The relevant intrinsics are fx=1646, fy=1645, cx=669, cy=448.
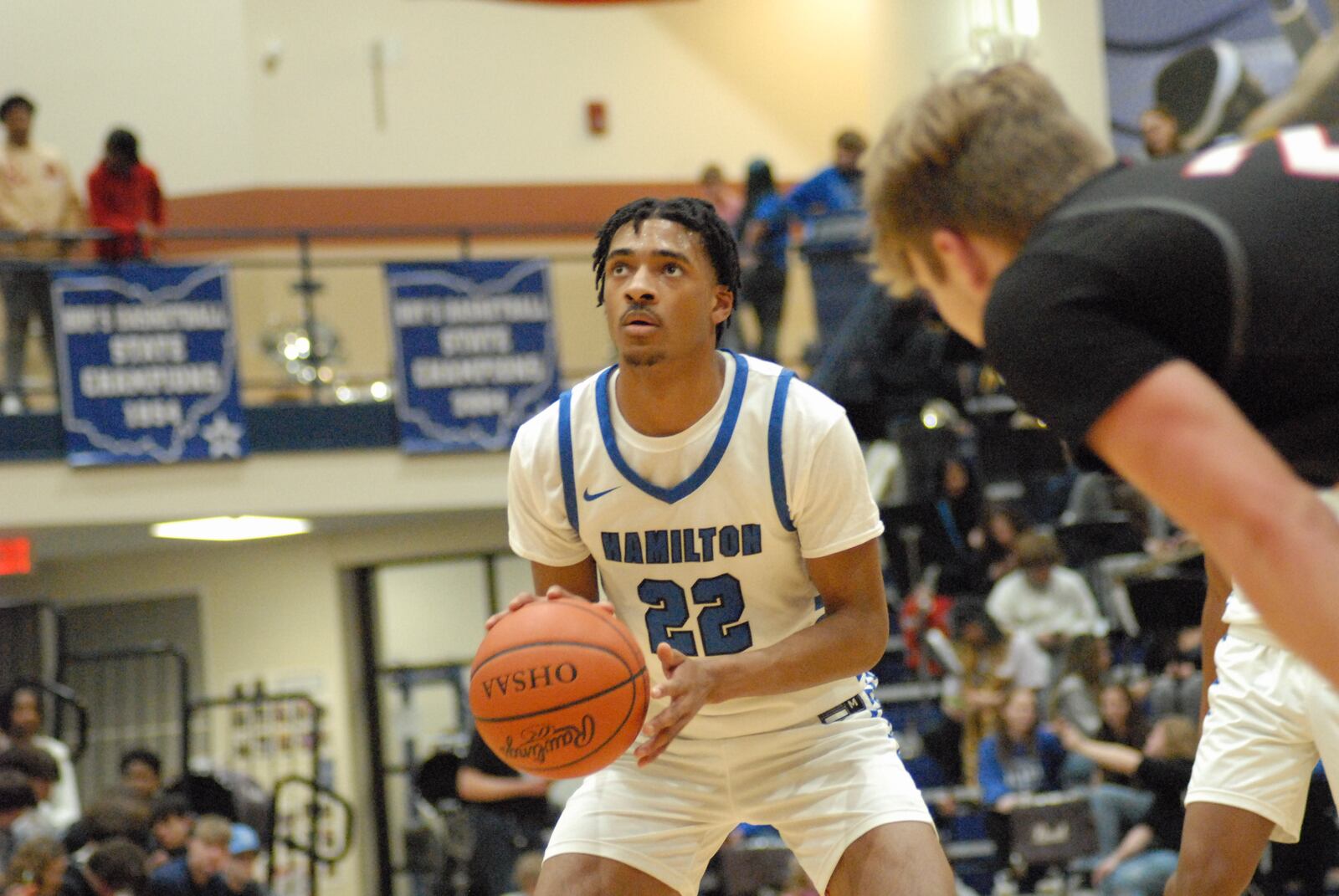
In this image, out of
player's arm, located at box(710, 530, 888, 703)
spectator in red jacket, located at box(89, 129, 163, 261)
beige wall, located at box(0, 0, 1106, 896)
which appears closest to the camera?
player's arm, located at box(710, 530, 888, 703)

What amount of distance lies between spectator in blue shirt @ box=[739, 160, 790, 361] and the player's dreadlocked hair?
699 centimetres

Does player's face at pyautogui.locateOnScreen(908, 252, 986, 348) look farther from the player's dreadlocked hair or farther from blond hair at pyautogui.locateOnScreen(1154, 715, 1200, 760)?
blond hair at pyautogui.locateOnScreen(1154, 715, 1200, 760)

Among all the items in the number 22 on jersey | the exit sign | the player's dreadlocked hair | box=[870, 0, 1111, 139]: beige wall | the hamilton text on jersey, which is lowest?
the number 22 on jersey

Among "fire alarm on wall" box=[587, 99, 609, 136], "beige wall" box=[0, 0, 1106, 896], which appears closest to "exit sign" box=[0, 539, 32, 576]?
"beige wall" box=[0, 0, 1106, 896]

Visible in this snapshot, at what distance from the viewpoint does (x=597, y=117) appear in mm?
15883

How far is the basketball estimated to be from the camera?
3.53 metres

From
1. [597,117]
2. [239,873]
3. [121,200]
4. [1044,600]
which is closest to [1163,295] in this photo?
[239,873]

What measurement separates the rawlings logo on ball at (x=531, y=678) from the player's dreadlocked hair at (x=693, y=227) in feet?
3.35

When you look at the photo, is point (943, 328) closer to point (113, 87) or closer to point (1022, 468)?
point (1022, 468)

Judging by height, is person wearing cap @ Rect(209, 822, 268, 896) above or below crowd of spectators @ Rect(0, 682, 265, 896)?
below

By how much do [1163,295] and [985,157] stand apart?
0.32 m

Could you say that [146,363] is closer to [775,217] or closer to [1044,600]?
[775,217]

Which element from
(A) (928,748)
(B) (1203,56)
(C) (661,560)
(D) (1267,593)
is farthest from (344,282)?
(D) (1267,593)

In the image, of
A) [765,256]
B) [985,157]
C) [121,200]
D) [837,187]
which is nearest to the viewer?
[985,157]
